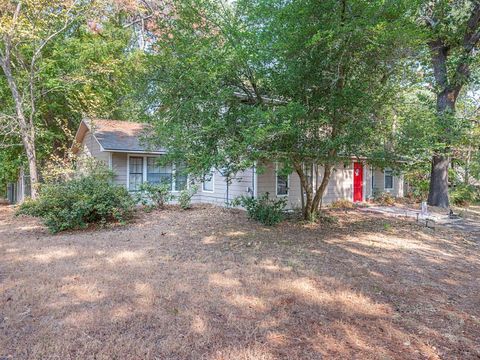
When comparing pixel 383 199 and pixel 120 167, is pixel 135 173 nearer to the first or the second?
pixel 120 167

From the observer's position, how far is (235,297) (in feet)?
14.2

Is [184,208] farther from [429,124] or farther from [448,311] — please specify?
[448,311]

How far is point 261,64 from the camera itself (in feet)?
23.4

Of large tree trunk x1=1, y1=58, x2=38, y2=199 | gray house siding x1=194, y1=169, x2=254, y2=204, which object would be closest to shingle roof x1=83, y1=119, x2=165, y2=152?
large tree trunk x1=1, y1=58, x2=38, y2=199

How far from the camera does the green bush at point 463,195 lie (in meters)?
16.5

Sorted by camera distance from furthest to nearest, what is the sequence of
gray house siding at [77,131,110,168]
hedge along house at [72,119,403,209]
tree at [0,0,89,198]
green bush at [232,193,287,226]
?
gray house siding at [77,131,110,168] < hedge along house at [72,119,403,209] < tree at [0,0,89,198] < green bush at [232,193,287,226]

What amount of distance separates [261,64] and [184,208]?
6.54m

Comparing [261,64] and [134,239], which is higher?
[261,64]

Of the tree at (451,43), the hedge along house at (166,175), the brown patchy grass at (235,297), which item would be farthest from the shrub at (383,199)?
the brown patchy grass at (235,297)

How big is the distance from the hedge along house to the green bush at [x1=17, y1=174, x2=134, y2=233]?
2627 millimetres

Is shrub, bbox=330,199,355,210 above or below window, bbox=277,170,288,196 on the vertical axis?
below

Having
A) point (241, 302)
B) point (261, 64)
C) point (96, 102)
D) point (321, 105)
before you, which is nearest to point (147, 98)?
point (261, 64)

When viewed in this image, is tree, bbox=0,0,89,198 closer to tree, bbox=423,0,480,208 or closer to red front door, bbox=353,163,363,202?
tree, bbox=423,0,480,208

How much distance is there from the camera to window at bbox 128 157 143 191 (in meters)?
13.9
